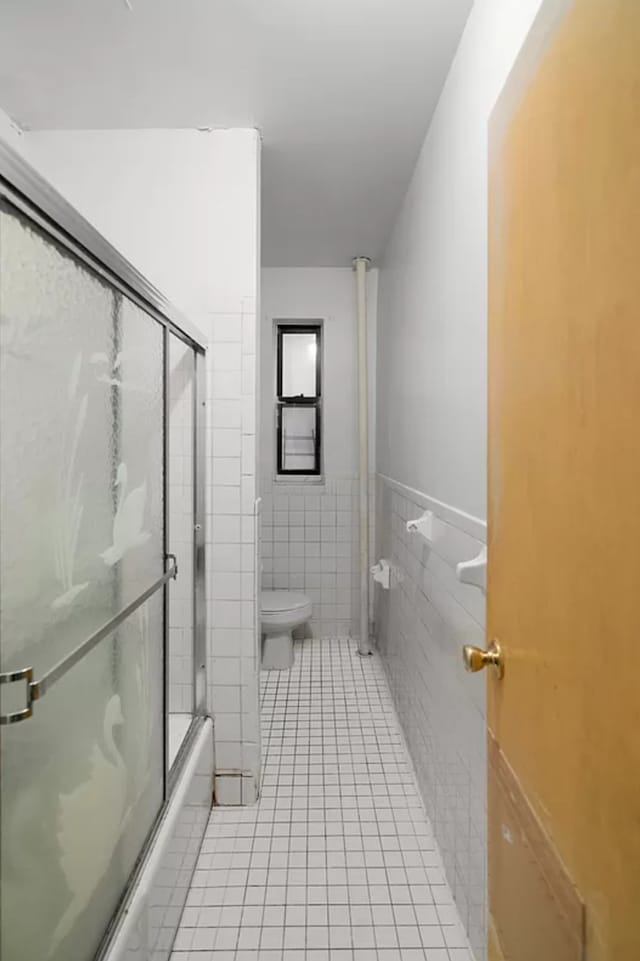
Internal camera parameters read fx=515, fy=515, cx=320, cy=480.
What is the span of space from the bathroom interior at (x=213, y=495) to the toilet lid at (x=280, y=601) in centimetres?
55

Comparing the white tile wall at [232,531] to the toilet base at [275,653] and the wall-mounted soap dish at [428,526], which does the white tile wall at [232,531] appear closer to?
the wall-mounted soap dish at [428,526]

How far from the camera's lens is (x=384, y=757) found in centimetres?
209

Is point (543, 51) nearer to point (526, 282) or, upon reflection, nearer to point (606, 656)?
point (526, 282)

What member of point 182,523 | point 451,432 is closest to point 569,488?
point 451,432

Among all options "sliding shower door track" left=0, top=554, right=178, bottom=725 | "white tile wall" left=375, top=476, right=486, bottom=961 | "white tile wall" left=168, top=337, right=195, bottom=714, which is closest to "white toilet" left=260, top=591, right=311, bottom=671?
"white tile wall" left=375, top=476, right=486, bottom=961

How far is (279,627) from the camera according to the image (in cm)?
284

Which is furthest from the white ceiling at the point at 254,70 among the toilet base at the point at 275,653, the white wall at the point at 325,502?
the toilet base at the point at 275,653

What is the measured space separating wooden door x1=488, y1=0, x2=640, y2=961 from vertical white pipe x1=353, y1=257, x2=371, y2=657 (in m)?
2.30

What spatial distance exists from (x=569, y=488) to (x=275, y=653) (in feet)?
8.52

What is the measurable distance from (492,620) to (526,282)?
21.3 inches

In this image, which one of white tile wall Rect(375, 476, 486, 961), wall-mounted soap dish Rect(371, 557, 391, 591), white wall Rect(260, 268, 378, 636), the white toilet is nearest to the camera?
white tile wall Rect(375, 476, 486, 961)

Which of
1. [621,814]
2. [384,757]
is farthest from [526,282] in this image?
[384,757]

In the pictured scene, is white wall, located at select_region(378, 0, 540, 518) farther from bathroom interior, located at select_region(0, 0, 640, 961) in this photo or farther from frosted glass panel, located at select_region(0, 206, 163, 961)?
frosted glass panel, located at select_region(0, 206, 163, 961)

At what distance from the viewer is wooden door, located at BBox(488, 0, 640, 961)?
18.0 inches
